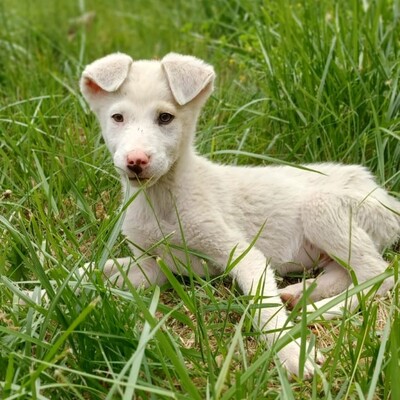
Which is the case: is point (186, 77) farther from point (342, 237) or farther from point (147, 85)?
point (342, 237)

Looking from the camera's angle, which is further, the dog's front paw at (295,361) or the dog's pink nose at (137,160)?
the dog's pink nose at (137,160)

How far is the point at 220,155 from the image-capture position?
5539 mm

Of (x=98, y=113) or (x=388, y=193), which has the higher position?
(x=98, y=113)

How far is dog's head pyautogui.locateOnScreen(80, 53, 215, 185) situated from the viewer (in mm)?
4172

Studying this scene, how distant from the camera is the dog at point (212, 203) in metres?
4.28

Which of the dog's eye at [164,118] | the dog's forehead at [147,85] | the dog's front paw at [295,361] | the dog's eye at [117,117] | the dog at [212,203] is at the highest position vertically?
the dog's forehead at [147,85]

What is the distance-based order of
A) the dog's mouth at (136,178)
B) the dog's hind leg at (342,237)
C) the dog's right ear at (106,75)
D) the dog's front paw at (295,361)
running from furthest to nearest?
the dog's hind leg at (342,237)
the dog's right ear at (106,75)
the dog's mouth at (136,178)
the dog's front paw at (295,361)

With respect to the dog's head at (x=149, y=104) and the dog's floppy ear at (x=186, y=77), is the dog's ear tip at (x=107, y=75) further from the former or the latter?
the dog's floppy ear at (x=186, y=77)

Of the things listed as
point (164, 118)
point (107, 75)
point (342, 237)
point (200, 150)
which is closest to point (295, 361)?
point (342, 237)

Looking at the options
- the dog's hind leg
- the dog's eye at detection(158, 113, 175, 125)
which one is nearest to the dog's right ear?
the dog's eye at detection(158, 113, 175, 125)

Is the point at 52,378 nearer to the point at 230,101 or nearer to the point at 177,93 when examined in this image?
the point at 177,93

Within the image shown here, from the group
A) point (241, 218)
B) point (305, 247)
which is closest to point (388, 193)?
point (305, 247)

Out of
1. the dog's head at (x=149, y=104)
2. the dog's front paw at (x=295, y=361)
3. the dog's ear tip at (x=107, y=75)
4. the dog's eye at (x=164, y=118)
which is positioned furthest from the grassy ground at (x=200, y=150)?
the dog's eye at (x=164, y=118)

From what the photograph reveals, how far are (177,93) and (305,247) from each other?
3.96ft
